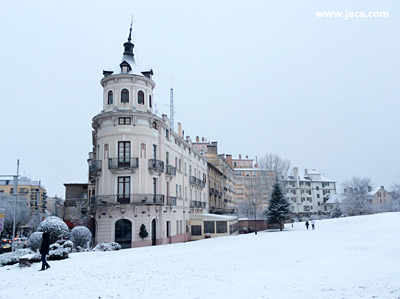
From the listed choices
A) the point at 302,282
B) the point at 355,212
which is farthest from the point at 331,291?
the point at 355,212

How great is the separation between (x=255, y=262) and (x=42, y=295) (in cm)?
1094

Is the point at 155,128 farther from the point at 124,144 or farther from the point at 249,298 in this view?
the point at 249,298

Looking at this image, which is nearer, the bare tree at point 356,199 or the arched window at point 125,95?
the arched window at point 125,95

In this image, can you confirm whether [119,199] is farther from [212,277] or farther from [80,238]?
[212,277]

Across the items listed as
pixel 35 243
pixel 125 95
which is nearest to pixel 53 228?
pixel 35 243

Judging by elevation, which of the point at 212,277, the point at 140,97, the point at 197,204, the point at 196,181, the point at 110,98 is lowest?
the point at 212,277

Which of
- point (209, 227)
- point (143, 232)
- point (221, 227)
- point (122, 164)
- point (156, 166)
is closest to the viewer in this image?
point (143, 232)

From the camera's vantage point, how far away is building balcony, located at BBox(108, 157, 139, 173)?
30033 millimetres

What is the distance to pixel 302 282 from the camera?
13062 millimetres

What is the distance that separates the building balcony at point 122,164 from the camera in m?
30.0

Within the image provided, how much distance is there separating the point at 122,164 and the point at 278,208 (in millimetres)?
26357

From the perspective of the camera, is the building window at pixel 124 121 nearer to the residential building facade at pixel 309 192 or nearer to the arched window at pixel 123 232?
the arched window at pixel 123 232

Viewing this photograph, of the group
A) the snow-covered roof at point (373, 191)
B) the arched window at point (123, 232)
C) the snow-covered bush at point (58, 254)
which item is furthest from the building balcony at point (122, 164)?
the snow-covered roof at point (373, 191)

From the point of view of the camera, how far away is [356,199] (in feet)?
244
